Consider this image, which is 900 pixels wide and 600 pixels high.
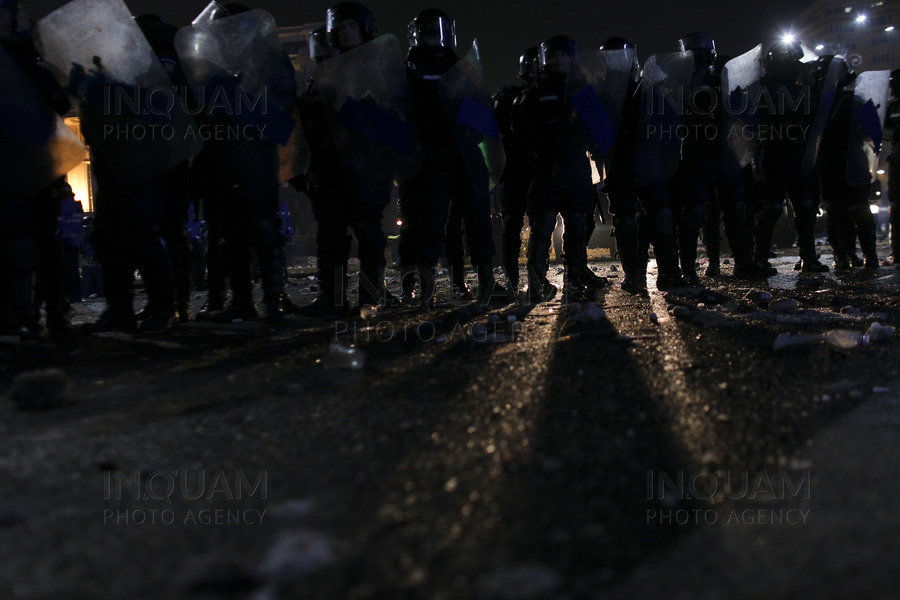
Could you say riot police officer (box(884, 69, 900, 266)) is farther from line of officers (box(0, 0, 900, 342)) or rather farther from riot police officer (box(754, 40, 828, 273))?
line of officers (box(0, 0, 900, 342))

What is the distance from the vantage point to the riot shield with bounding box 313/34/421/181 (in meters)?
3.74

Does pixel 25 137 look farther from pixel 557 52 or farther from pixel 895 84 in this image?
pixel 895 84

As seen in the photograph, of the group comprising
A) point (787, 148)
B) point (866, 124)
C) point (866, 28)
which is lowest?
point (787, 148)

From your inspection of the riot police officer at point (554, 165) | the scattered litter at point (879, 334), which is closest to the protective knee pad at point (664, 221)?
the riot police officer at point (554, 165)

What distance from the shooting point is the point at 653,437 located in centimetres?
128

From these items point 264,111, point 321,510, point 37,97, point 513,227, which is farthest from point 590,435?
point 513,227

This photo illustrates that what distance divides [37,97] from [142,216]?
2.40ft

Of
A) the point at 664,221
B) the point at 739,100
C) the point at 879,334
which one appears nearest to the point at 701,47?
the point at 739,100

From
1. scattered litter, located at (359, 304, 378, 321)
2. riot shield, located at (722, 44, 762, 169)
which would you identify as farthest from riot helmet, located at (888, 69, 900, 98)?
scattered litter, located at (359, 304, 378, 321)

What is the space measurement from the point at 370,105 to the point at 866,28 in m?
76.4

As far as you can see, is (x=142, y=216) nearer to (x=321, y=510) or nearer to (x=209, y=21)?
(x=209, y=21)

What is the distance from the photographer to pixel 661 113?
14.8 feet

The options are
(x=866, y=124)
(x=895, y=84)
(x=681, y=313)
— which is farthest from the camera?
(x=895, y=84)

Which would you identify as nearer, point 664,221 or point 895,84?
point 664,221
